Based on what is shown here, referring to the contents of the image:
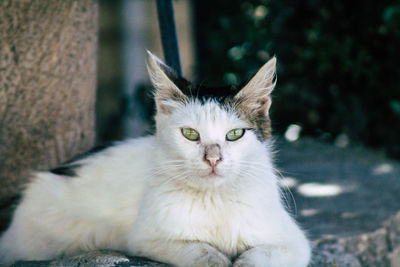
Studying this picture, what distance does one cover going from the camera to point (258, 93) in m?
2.46

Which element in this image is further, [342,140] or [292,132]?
[342,140]

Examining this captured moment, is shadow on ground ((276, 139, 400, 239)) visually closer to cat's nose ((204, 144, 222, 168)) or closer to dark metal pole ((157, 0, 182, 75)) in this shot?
cat's nose ((204, 144, 222, 168))

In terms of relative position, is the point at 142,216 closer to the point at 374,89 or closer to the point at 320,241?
the point at 320,241

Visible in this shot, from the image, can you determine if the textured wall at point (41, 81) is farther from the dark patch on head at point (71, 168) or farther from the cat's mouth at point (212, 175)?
the cat's mouth at point (212, 175)

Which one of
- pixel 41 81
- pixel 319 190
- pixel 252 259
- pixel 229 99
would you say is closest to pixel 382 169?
pixel 319 190

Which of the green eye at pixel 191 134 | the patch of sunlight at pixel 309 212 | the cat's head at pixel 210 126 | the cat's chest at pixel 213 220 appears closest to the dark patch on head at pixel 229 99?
the cat's head at pixel 210 126

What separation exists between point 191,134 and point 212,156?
217mm

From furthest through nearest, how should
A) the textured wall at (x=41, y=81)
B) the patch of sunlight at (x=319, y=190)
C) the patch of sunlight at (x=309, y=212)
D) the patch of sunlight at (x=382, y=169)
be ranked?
the patch of sunlight at (x=382, y=169) < the patch of sunlight at (x=319, y=190) < the patch of sunlight at (x=309, y=212) < the textured wall at (x=41, y=81)

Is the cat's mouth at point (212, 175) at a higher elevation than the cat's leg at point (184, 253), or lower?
higher

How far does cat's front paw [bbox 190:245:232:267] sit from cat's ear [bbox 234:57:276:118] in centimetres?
78

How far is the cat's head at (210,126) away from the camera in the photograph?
2.18 meters

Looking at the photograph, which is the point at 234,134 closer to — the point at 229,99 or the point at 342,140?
the point at 229,99

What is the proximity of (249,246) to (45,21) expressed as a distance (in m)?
2.01

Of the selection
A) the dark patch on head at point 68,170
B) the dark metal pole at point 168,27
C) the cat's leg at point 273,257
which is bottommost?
the cat's leg at point 273,257
